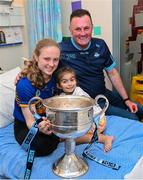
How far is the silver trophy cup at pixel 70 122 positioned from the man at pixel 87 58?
2.00ft

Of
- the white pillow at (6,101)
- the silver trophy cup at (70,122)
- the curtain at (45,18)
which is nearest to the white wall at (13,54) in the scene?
the curtain at (45,18)

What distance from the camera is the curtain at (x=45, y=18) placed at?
7.36 ft

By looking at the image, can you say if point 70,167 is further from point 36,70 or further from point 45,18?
point 45,18

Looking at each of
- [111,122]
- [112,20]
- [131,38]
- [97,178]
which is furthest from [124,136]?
[131,38]

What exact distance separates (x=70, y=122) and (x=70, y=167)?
0.26 m

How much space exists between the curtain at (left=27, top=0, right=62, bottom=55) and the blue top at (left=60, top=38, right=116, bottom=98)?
49 cm

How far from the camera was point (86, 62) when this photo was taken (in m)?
1.80

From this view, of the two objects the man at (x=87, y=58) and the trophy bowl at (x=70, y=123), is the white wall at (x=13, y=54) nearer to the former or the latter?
the man at (x=87, y=58)

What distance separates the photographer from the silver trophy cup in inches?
40.5

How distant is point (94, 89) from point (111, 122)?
0.30m

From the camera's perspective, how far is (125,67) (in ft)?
8.75

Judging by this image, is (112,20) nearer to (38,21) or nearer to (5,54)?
(38,21)

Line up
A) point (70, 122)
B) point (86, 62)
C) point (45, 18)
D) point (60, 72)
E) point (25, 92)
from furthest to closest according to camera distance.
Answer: point (45, 18) < point (86, 62) < point (60, 72) < point (25, 92) < point (70, 122)

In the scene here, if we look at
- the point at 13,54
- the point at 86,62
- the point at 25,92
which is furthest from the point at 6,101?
the point at 13,54
